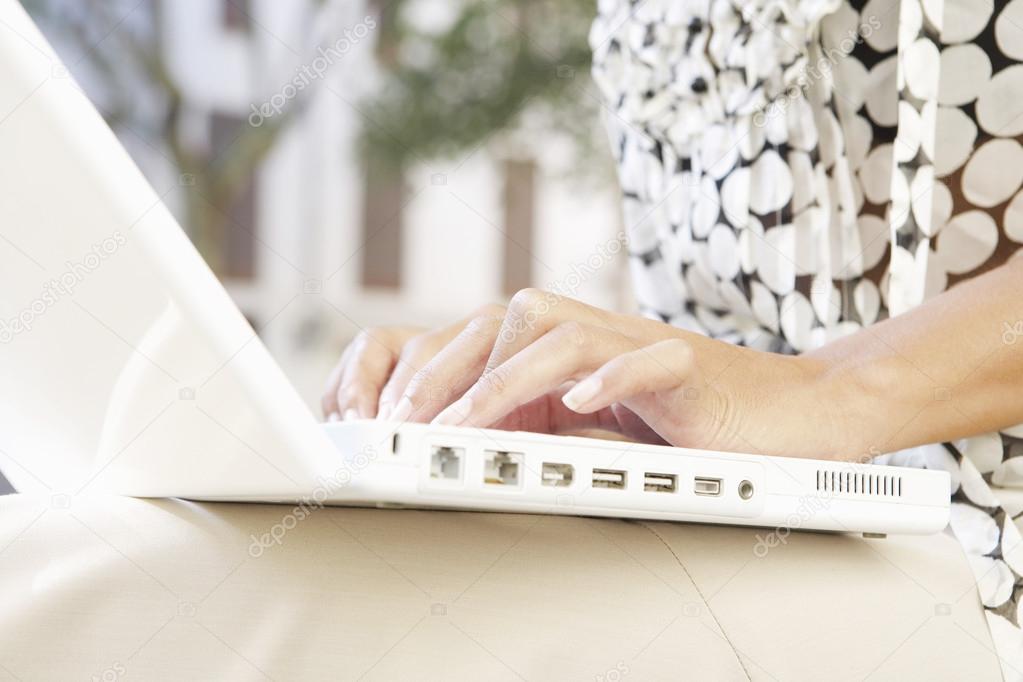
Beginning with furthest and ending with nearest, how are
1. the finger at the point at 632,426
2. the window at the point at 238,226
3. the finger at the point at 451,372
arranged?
the window at the point at 238,226
the finger at the point at 632,426
the finger at the point at 451,372

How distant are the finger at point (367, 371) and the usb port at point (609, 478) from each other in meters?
0.34

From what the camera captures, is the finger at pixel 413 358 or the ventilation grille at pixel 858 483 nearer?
the ventilation grille at pixel 858 483

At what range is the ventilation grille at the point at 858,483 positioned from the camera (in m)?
0.47

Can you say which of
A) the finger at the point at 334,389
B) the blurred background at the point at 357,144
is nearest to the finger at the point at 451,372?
the finger at the point at 334,389

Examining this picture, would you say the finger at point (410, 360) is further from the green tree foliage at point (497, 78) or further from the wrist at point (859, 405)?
the green tree foliage at point (497, 78)

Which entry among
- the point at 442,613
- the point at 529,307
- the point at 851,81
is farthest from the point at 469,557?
the point at 851,81

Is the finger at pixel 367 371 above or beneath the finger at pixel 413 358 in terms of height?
beneath

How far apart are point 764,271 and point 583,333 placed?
37 centimetres

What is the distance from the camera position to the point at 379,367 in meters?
0.75

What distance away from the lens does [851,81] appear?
2.60ft

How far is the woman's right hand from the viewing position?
70 cm

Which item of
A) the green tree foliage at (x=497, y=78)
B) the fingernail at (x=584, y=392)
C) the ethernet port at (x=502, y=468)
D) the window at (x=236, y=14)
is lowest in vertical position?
the green tree foliage at (x=497, y=78)

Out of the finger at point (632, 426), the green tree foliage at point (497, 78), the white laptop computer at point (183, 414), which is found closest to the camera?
the white laptop computer at point (183, 414)

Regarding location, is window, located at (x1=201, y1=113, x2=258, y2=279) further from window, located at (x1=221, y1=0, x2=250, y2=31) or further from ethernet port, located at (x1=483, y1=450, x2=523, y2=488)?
ethernet port, located at (x1=483, y1=450, x2=523, y2=488)
